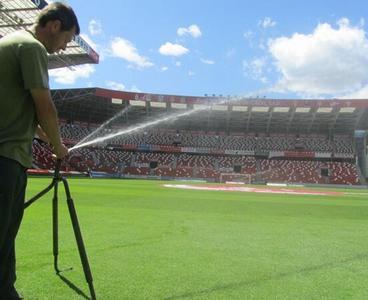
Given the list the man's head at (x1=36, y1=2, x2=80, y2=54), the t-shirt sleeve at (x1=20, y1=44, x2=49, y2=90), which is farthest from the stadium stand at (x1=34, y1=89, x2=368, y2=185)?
the t-shirt sleeve at (x1=20, y1=44, x2=49, y2=90)

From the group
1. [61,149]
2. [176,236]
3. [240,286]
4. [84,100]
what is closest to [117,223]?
[176,236]

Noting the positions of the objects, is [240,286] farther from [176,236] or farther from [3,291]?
[176,236]

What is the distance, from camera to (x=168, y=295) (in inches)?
157

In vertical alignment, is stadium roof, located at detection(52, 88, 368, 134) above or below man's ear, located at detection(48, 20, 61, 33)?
above

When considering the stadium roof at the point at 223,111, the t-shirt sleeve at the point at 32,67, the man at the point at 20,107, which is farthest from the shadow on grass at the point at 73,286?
the stadium roof at the point at 223,111

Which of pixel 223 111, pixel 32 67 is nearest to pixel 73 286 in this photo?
pixel 32 67

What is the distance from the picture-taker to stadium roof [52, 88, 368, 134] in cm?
6550

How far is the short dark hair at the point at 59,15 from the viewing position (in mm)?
3146

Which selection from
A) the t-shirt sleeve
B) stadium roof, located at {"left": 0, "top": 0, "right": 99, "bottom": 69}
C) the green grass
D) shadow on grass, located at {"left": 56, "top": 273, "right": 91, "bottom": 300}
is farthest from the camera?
stadium roof, located at {"left": 0, "top": 0, "right": 99, "bottom": 69}

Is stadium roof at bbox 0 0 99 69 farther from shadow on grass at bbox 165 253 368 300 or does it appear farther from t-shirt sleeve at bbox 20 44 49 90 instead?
t-shirt sleeve at bbox 20 44 49 90

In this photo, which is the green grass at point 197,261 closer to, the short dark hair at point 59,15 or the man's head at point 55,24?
the man's head at point 55,24

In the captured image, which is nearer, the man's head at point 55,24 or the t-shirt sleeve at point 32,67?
the t-shirt sleeve at point 32,67

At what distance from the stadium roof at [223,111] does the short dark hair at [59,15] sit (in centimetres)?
6054

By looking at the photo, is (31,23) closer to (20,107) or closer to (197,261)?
(197,261)
